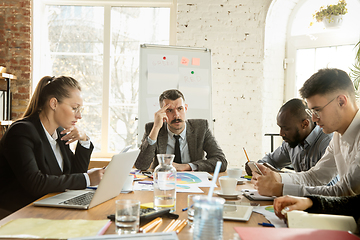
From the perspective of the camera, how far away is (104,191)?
118 cm

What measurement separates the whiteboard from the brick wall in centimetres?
159

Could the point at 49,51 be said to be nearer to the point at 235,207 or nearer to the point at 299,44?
the point at 299,44

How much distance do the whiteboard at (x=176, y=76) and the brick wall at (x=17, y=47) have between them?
5.20 feet

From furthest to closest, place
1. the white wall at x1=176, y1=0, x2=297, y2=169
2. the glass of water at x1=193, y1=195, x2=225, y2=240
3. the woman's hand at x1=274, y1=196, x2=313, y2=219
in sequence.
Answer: the white wall at x1=176, y1=0, x2=297, y2=169 → the woman's hand at x1=274, y1=196, x2=313, y2=219 → the glass of water at x1=193, y1=195, x2=225, y2=240

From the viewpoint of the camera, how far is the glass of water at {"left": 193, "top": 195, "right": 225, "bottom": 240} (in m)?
0.69

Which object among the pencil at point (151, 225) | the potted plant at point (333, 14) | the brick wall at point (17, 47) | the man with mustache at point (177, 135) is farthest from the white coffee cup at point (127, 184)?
the potted plant at point (333, 14)

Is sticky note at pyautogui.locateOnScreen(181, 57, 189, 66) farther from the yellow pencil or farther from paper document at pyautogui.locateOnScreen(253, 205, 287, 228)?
the yellow pencil

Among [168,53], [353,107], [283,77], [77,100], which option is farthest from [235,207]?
[283,77]

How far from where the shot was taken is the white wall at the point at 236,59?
392 centimetres

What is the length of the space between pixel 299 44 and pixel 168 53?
178cm

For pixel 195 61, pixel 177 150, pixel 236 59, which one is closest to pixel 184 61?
pixel 195 61

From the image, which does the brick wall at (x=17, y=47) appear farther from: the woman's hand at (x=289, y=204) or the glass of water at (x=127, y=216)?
the woman's hand at (x=289, y=204)

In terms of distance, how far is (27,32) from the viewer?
3.96 meters

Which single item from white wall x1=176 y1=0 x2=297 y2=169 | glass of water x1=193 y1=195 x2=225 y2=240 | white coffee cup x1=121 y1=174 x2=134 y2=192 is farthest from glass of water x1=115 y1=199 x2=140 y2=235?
white wall x1=176 y1=0 x2=297 y2=169
